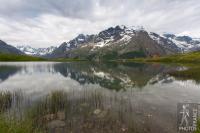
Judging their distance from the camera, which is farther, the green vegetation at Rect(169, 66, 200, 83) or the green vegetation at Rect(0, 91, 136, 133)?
the green vegetation at Rect(169, 66, 200, 83)

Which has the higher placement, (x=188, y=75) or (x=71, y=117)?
(x=188, y=75)

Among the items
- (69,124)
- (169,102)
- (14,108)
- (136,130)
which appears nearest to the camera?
(136,130)

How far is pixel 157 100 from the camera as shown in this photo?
4362 cm

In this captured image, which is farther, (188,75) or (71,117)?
(188,75)

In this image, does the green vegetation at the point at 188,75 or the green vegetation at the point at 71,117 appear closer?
the green vegetation at the point at 71,117

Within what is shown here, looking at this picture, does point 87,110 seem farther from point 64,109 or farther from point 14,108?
point 14,108

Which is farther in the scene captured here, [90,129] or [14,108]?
[14,108]

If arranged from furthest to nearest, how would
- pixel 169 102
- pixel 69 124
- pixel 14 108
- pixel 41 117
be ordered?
pixel 169 102
pixel 14 108
pixel 41 117
pixel 69 124

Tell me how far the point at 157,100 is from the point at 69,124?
2364 cm

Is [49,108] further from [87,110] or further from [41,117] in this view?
[87,110]

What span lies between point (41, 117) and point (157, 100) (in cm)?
2611

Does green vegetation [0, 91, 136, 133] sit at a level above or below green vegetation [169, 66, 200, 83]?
below

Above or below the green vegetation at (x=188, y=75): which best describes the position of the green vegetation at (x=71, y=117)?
below

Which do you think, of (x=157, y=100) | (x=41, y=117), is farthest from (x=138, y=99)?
(x=41, y=117)
